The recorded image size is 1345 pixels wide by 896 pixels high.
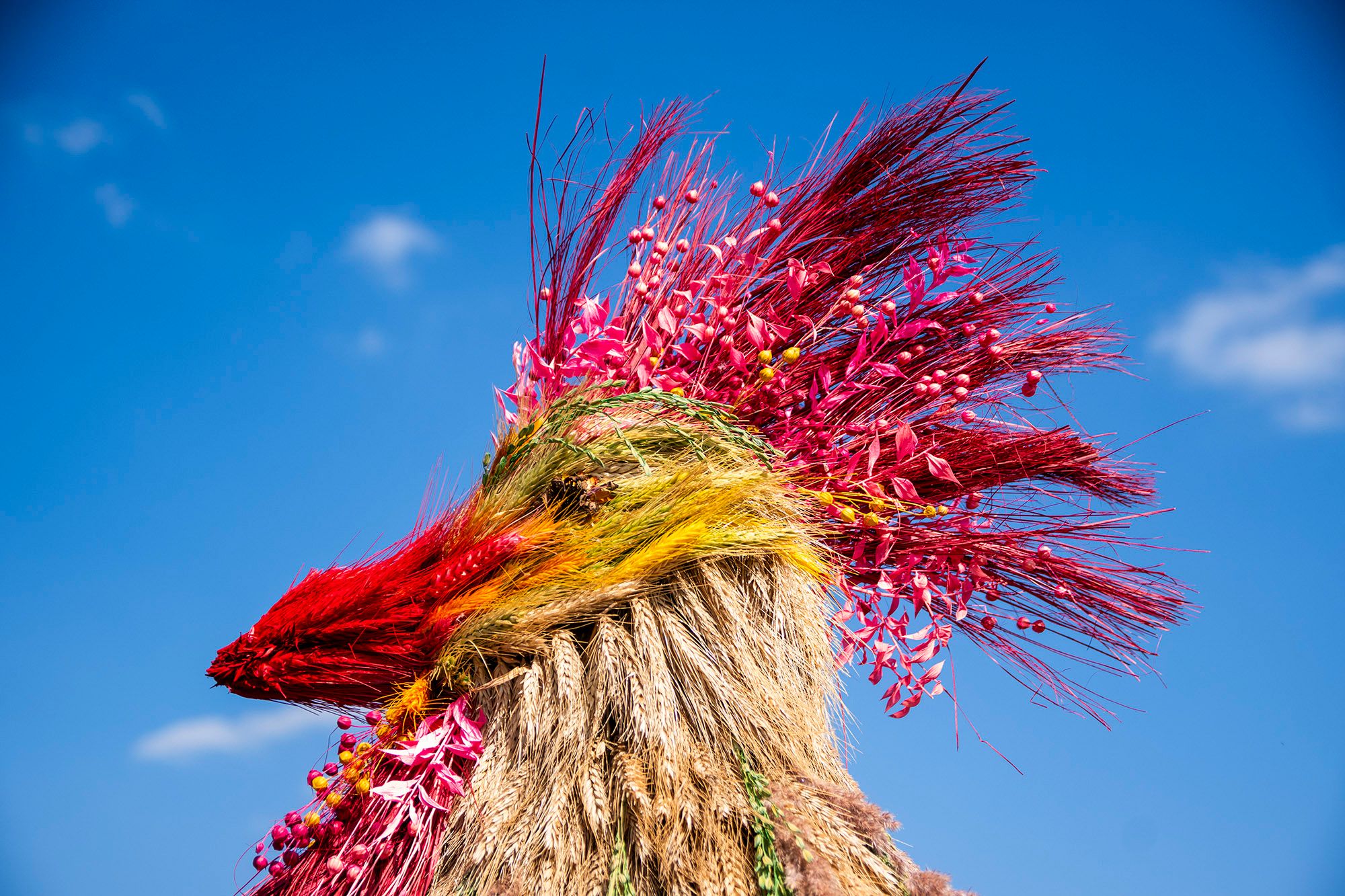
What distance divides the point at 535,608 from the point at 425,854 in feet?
1.21

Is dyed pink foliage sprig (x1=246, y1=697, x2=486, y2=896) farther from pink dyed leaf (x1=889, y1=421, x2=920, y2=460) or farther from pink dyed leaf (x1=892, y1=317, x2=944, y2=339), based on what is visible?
pink dyed leaf (x1=892, y1=317, x2=944, y2=339)

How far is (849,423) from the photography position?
1.59 m

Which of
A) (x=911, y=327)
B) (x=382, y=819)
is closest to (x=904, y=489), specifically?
(x=911, y=327)

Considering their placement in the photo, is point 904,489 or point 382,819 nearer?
point 382,819

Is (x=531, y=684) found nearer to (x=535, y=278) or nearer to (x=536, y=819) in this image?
(x=536, y=819)

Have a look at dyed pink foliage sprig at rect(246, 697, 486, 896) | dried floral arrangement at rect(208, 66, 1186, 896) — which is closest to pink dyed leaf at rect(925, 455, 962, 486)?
dried floral arrangement at rect(208, 66, 1186, 896)

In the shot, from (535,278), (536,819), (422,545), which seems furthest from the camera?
(535,278)

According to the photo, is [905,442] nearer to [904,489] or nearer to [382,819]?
[904,489]

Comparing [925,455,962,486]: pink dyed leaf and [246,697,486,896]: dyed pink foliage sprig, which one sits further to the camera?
[925,455,962,486]: pink dyed leaf

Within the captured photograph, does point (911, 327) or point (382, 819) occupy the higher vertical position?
point (911, 327)

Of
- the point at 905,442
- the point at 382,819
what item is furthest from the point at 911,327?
the point at 382,819

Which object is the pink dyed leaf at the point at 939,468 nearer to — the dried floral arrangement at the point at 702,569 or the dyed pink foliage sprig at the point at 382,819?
the dried floral arrangement at the point at 702,569

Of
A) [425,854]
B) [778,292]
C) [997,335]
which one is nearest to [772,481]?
[778,292]

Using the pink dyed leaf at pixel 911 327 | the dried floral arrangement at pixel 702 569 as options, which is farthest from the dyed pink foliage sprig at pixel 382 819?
the pink dyed leaf at pixel 911 327
